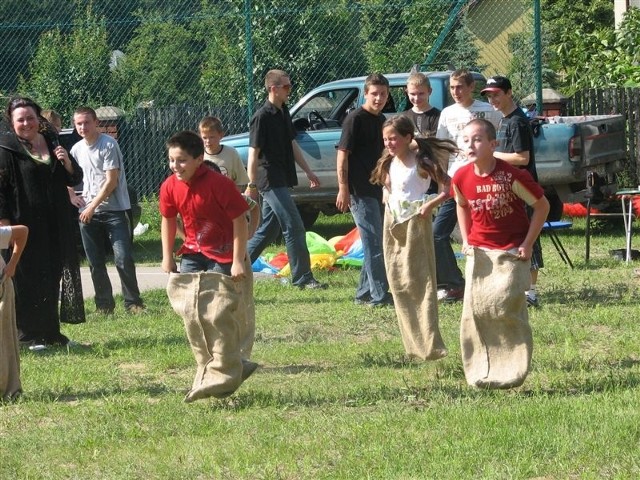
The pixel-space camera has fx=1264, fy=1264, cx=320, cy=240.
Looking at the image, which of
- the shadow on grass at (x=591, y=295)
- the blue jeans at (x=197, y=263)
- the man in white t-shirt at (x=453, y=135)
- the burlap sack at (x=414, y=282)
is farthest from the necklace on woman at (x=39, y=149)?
the shadow on grass at (x=591, y=295)

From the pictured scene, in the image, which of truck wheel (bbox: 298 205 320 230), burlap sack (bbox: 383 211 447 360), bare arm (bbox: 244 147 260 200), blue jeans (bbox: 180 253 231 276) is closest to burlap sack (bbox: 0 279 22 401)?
blue jeans (bbox: 180 253 231 276)

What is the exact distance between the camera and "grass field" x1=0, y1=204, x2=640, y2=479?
5645 mm

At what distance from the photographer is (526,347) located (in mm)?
6875

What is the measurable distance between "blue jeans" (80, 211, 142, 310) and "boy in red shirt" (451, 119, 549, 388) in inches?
178

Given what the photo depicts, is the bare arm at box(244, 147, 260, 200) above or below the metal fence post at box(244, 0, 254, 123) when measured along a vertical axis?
below

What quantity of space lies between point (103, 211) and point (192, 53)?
368 inches

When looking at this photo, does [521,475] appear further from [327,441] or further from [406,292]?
[406,292]

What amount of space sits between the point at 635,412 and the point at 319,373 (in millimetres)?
2331

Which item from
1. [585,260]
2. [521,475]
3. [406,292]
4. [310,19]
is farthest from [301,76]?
[521,475]

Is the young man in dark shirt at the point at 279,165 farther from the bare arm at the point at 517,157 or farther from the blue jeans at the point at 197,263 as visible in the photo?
the blue jeans at the point at 197,263

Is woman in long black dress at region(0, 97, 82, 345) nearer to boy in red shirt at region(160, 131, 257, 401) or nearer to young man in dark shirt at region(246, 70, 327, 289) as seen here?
boy in red shirt at region(160, 131, 257, 401)

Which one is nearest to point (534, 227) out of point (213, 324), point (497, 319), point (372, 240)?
point (497, 319)

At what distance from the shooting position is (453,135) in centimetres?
1004

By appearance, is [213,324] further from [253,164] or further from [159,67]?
[159,67]
